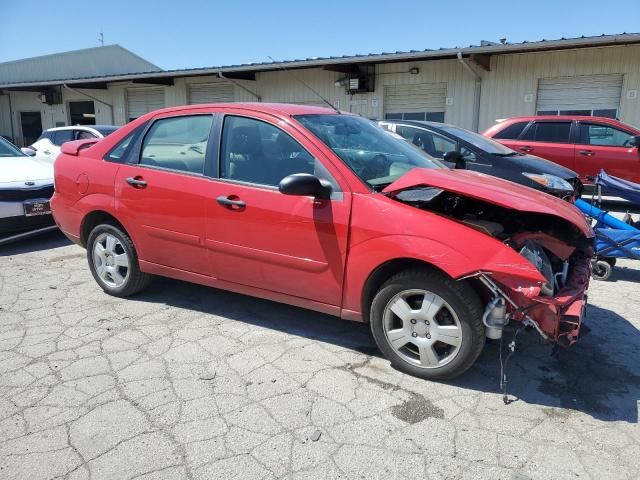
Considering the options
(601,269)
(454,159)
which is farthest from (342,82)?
(601,269)

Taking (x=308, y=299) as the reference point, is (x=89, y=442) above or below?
below

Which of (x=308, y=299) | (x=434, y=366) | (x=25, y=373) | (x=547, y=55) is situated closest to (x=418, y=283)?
Answer: (x=434, y=366)

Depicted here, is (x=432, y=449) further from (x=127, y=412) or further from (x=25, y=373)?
(x=25, y=373)

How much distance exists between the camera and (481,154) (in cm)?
708

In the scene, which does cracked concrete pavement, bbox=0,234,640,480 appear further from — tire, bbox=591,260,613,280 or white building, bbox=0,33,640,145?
white building, bbox=0,33,640,145

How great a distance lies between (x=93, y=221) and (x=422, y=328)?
312 centimetres

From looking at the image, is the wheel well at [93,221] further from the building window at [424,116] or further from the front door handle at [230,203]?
the building window at [424,116]

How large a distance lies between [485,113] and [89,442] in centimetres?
1310

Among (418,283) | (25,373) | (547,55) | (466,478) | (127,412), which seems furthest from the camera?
(547,55)

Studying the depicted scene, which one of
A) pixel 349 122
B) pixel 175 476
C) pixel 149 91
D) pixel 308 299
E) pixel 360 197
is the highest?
pixel 149 91

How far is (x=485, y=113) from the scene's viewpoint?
13602mm

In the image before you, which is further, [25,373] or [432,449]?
[25,373]

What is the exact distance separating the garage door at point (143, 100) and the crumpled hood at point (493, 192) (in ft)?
61.9

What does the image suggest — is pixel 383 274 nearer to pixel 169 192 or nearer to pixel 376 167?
pixel 376 167
